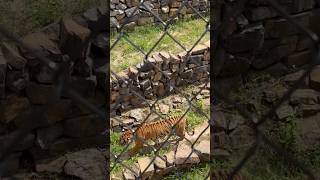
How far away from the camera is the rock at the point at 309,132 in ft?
7.06

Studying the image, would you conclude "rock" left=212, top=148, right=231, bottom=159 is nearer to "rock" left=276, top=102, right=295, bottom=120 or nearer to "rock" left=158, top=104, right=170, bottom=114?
"rock" left=276, top=102, right=295, bottom=120

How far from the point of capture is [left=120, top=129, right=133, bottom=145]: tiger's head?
2.63m

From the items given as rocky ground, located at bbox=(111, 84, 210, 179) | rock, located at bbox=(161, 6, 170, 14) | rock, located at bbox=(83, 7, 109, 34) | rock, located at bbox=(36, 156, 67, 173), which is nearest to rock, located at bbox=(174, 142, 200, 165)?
rocky ground, located at bbox=(111, 84, 210, 179)

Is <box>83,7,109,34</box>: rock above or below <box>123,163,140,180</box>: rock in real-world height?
above

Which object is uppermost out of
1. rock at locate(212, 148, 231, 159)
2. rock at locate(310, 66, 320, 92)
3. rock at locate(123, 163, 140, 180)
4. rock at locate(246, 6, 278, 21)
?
rock at locate(246, 6, 278, 21)

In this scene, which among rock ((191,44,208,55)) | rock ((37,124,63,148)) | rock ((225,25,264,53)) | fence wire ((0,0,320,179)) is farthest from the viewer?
rock ((191,44,208,55))

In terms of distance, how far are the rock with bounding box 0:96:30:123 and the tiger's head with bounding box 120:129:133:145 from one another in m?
0.76

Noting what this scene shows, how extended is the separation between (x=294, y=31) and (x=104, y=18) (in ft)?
2.32

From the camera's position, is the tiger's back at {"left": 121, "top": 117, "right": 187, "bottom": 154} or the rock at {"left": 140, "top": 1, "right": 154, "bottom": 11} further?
the rock at {"left": 140, "top": 1, "right": 154, "bottom": 11}

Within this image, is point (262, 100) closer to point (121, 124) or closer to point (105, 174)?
point (105, 174)

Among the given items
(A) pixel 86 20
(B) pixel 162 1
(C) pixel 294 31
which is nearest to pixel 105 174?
(A) pixel 86 20

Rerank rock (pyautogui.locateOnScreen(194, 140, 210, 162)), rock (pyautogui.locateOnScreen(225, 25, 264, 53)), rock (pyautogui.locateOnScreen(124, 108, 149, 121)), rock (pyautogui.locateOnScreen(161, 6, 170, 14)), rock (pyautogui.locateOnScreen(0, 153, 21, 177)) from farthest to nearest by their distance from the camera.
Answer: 1. rock (pyautogui.locateOnScreen(161, 6, 170, 14))
2. rock (pyautogui.locateOnScreen(124, 108, 149, 121))
3. rock (pyautogui.locateOnScreen(194, 140, 210, 162))
4. rock (pyautogui.locateOnScreen(225, 25, 264, 53))
5. rock (pyautogui.locateOnScreen(0, 153, 21, 177))

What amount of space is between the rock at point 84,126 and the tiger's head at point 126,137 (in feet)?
1.78

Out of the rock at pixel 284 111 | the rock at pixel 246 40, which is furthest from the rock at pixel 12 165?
the rock at pixel 284 111
